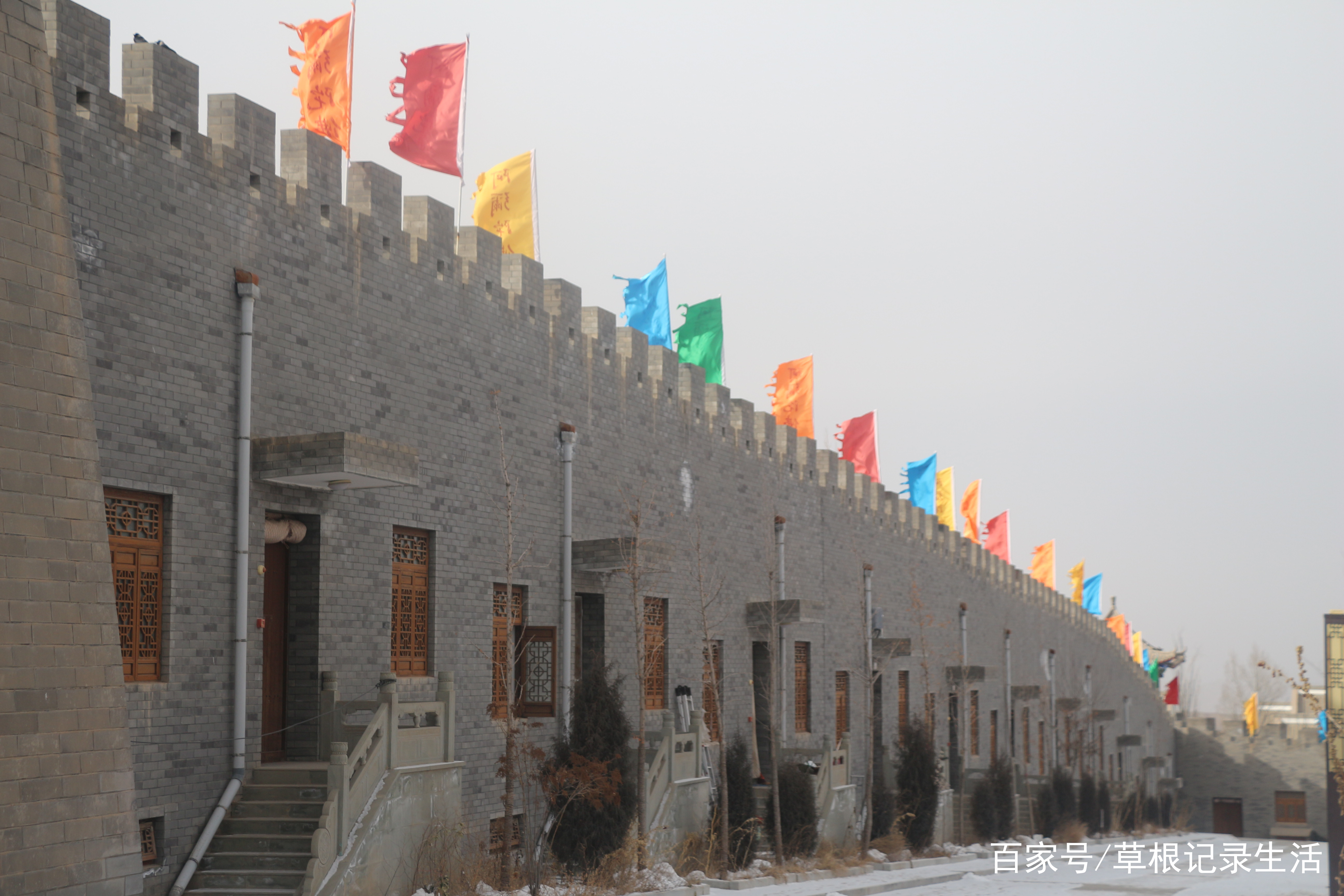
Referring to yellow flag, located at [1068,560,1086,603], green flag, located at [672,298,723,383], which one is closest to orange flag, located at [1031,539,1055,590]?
yellow flag, located at [1068,560,1086,603]

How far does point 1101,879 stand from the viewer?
25.0m

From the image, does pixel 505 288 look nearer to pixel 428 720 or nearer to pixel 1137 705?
pixel 428 720

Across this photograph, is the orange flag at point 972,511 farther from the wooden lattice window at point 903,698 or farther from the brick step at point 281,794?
the brick step at point 281,794

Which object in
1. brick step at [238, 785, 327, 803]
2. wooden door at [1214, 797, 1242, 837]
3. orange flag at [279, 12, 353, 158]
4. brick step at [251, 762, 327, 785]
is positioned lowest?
wooden door at [1214, 797, 1242, 837]

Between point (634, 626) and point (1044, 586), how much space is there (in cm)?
3378

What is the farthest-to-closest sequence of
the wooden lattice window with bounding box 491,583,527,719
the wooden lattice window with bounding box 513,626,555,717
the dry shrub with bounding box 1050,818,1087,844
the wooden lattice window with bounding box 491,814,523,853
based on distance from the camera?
1. the dry shrub with bounding box 1050,818,1087,844
2. the wooden lattice window with bounding box 513,626,555,717
3. the wooden lattice window with bounding box 491,583,527,719
4. the wooden lattice window with bounding box 491,814,523,853

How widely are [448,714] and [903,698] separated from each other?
74.6 feet

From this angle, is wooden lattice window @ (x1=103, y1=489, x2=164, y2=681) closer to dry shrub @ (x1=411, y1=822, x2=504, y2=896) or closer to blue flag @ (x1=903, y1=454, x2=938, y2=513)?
dry shrub @ (x1=411, y1=822, x2=504, y2=896)

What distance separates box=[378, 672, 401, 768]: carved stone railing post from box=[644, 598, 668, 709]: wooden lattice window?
864cm

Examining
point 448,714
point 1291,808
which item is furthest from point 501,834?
point 1291,808

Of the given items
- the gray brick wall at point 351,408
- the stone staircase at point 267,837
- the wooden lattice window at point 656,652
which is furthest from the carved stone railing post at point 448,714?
the wooden lattice window at point 656,652

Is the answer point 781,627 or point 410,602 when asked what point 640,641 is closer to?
point 410,602

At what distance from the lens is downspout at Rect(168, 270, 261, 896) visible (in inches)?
526

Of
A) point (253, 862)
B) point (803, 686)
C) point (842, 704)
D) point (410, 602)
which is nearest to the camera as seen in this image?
point (253, 862)
